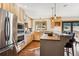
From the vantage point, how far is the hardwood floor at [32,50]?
213 centimetres

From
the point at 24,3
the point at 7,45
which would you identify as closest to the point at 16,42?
the point at 7,45

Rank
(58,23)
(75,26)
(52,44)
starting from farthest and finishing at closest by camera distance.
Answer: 1. (52,44)
2. (58,23)
3. (75,26)

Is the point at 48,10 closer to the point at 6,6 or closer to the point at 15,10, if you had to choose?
the point at 15,10

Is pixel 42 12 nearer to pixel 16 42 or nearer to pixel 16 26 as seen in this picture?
pixel 16 26

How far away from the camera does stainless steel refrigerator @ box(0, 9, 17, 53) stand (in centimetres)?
180

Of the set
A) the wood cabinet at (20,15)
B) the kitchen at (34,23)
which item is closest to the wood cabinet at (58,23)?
the kitchen at (34,23)

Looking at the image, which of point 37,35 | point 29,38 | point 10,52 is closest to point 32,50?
point 29,38

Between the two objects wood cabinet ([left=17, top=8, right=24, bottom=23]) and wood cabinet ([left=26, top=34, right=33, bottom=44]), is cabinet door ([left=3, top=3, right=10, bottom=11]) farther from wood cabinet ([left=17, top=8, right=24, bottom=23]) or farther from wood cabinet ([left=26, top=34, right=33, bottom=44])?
wood cabinet ([left=26, top=34, right=33, bottom=44])

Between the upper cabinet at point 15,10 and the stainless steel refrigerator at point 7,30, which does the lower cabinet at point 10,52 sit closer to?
the stainless steel refrigerator at point 7,30

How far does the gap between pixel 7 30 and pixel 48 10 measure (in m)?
0.87

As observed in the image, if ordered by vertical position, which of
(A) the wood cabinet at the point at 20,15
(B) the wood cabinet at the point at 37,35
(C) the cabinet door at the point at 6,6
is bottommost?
(B) the wood cabinet at the point at 37,35

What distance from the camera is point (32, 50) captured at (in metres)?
2.46

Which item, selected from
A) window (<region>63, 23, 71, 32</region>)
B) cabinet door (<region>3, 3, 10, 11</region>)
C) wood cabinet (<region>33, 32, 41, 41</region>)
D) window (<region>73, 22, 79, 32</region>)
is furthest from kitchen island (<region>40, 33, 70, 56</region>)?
cabinet door (<region>3, 3, 10, 11</region>)

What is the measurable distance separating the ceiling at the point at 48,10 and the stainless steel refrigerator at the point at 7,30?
32 centimetres
